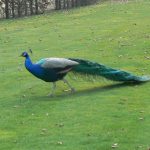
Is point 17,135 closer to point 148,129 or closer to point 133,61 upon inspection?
point 148,129

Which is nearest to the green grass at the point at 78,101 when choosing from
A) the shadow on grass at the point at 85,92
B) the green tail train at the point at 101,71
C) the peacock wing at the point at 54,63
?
the shadow on grass at the point at 85,92

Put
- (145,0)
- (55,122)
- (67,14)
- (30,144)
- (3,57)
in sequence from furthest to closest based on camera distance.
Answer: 1. (145,0)
2. (67,14)
3. (3,57)
4. (55,122)
5. (30,144)

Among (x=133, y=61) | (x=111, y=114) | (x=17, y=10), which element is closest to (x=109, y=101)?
(x=111, y=114)

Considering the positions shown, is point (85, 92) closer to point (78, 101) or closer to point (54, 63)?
point (78, 101)

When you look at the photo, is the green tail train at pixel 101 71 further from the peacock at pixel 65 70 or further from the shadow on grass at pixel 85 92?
the shadow on grass at pixel 85 92

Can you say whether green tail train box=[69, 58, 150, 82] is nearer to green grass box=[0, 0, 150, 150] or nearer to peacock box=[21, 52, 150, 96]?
peacock box=[21, 52, 150, 96]

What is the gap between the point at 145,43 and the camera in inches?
765

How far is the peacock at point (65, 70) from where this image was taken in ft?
40.0

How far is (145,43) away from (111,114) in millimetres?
8869

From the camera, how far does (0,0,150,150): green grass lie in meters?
9.42

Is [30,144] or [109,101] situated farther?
[109,101]

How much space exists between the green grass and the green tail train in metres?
0.23

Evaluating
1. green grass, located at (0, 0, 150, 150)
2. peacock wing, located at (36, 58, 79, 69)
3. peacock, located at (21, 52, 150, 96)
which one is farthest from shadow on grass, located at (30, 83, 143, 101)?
peacock wing, located at (36, 58, 79, 69)

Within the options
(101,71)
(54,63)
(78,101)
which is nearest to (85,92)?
(101,71)
